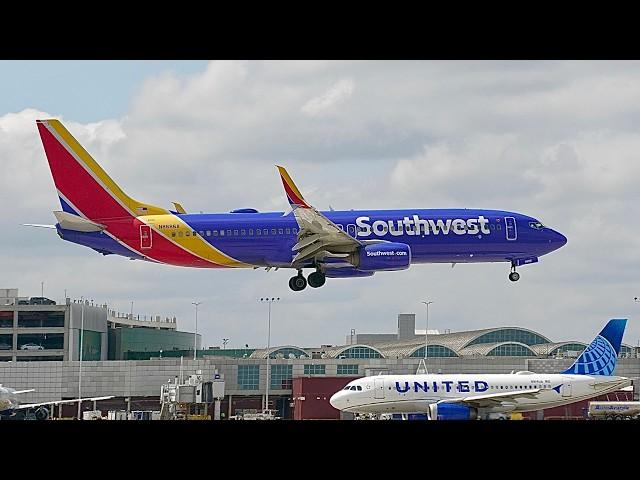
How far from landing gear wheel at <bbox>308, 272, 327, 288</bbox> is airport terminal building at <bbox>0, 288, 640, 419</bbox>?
21253mm

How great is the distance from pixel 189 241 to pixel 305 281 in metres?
5.94

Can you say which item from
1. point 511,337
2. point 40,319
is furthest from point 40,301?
point 511,337

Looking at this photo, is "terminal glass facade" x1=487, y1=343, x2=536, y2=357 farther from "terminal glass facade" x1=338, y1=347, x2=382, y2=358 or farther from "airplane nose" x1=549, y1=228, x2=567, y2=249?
"airplane nose" x1=549, y1=228, x2=567, y2=249

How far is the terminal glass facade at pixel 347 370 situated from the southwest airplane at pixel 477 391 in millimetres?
27533

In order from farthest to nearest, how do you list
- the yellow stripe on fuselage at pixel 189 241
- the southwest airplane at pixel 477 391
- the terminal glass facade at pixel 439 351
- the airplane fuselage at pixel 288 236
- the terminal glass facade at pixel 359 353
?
the terminal glass facade at pixel 439 351
the terminal glass facade at pixel 359 353
the southwest airplane at pixel 477 391
the yellow stripe on fuselage at pixel 189 241
the airplane fuselage at pixel 288 236

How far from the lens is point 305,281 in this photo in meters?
60.0

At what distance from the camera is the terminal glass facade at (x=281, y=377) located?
92588 millimetres

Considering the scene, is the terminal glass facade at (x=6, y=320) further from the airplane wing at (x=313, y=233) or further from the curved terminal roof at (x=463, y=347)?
the airplane wing at (x=313, y=233)

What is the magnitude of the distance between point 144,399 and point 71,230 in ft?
130

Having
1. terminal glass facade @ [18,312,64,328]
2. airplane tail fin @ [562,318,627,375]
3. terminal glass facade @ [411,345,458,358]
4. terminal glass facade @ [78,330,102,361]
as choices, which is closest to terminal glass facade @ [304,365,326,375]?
terminal glass facade @ [411,345,458,358]

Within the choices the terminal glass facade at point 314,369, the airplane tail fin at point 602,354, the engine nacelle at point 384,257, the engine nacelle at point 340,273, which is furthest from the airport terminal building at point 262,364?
the engine nacelle at point 384,257

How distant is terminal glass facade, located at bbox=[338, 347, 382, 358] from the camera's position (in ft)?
342

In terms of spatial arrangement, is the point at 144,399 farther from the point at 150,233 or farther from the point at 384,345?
the point at 150,233

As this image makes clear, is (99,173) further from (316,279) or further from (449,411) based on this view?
(449,411)
